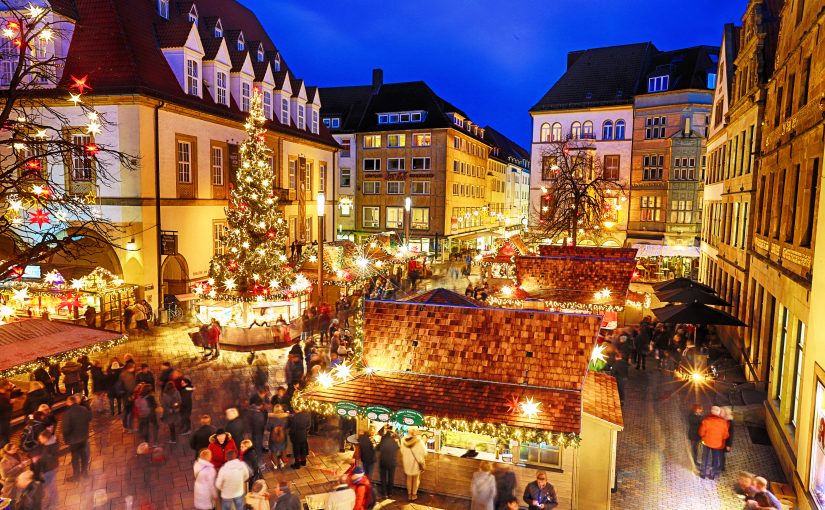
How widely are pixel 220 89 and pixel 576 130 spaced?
29.5 m

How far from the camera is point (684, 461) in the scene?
12.3 metres

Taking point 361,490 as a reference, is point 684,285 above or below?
above

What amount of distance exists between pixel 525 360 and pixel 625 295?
11.3 metres

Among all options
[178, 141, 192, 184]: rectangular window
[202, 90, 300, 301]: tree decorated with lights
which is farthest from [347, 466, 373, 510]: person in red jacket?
[178, 141, 192, 184]: rectangular window

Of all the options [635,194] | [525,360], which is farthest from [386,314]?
[635,194]

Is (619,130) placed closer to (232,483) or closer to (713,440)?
(713,440)

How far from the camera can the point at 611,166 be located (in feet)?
150

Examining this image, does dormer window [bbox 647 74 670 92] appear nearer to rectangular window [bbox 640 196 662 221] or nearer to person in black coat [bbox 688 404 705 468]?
rectangular window [bbox 640 196 662 221]

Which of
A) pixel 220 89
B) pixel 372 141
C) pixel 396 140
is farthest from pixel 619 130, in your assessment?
pixel 220 89

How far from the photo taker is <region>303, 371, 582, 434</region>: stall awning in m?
9.01

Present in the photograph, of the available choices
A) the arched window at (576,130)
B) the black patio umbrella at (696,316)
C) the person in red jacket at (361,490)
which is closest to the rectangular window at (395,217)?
the arched window at (576,130)

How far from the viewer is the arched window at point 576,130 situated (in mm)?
47062

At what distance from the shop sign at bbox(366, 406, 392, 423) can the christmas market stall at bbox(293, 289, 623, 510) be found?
0.05ft

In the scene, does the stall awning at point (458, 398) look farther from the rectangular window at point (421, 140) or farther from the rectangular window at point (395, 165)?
the rectangular window at point (395, 165)
